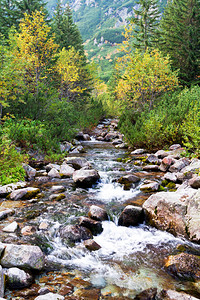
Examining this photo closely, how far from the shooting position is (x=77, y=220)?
5363mm

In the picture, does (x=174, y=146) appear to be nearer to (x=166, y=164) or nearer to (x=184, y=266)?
(x=166, y=164)

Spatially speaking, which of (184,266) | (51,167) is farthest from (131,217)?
(51,167)

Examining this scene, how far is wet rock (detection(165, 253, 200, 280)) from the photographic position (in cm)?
357

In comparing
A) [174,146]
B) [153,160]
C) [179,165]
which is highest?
[179,165]

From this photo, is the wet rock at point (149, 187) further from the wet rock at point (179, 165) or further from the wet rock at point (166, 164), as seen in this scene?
the wet rock at point (166, 164)

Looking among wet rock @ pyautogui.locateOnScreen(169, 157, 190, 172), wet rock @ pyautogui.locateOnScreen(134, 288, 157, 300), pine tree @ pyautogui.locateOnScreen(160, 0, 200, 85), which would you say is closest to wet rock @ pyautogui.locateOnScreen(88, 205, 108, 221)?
wet rock @ pyautogui.locateOnScreen(134, 288, 157, 300)

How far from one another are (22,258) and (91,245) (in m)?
1.51

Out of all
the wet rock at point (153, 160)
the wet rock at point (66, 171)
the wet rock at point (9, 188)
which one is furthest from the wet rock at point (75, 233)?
the wet rock at point (153, 160)

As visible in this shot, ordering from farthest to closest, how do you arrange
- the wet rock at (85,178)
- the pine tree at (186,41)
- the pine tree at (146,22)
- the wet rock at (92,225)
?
the pine tree at (146,22), the pine tree at (186,41), the wet rock at (85,178), the wet rock at (92,225)

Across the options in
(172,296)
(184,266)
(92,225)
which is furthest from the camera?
(92,225)

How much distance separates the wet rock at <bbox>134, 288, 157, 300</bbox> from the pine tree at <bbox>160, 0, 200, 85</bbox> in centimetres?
2417

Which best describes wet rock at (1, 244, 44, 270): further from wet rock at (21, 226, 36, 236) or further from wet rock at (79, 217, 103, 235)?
wet rock at (79, 217, 103, 235)

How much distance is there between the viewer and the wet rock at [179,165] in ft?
29.5

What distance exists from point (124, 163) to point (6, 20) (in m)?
27.3
